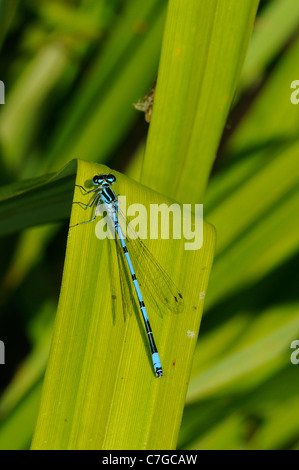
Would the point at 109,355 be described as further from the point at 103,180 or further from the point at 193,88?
the point at 193,88

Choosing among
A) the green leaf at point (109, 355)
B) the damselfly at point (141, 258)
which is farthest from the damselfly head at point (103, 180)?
the green leaf at point (109, 355)

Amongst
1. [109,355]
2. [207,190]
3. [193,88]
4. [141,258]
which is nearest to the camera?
[109,355]

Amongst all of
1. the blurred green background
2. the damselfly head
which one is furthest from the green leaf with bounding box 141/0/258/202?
the blurred green background

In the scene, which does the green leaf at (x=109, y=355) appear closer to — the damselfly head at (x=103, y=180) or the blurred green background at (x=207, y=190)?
the damselfly head at (x=103, y=180)

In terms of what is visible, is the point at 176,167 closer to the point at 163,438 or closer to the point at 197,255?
the point at 197,255

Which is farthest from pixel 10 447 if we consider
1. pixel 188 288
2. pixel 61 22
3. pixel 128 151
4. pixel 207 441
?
pixel 61 22

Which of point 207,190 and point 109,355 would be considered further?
point 207,190

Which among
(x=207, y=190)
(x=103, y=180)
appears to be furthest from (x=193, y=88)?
(x=207, y=190)
